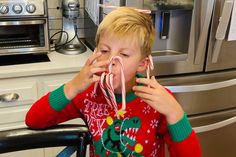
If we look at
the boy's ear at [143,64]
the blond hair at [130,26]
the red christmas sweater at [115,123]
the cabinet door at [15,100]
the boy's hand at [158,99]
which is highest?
the blond hair at [130,26]

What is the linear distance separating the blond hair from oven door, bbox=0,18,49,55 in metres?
0.85

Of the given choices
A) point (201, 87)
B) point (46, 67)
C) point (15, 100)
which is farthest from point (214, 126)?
point (15, 100)

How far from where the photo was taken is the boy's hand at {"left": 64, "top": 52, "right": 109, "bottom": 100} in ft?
2.98

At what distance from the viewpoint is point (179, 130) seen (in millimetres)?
917

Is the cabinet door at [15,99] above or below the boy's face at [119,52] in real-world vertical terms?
below

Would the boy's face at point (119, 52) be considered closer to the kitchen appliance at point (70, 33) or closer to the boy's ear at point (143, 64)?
the boy's ear at point (143, 64)

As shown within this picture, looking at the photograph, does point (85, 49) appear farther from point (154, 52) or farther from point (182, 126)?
point (182, 126)

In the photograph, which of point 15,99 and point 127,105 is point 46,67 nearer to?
point 15,99

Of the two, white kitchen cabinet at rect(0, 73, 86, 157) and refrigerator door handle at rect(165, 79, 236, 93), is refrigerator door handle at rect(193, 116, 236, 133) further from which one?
white kitchen cabinet at rect(0, 73, 86, 157)

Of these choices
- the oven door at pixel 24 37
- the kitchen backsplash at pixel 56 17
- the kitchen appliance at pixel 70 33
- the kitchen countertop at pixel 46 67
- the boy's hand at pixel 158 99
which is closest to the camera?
the boy's hand at pixel 158 99

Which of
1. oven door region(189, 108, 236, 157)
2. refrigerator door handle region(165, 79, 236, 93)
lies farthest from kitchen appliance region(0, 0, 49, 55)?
oven door region(189, 108, 236, 157)

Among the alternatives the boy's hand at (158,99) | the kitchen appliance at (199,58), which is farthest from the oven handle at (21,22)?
the boy's hand at (158,99)

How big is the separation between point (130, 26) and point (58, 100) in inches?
12.9

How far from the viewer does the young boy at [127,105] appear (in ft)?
2.99
